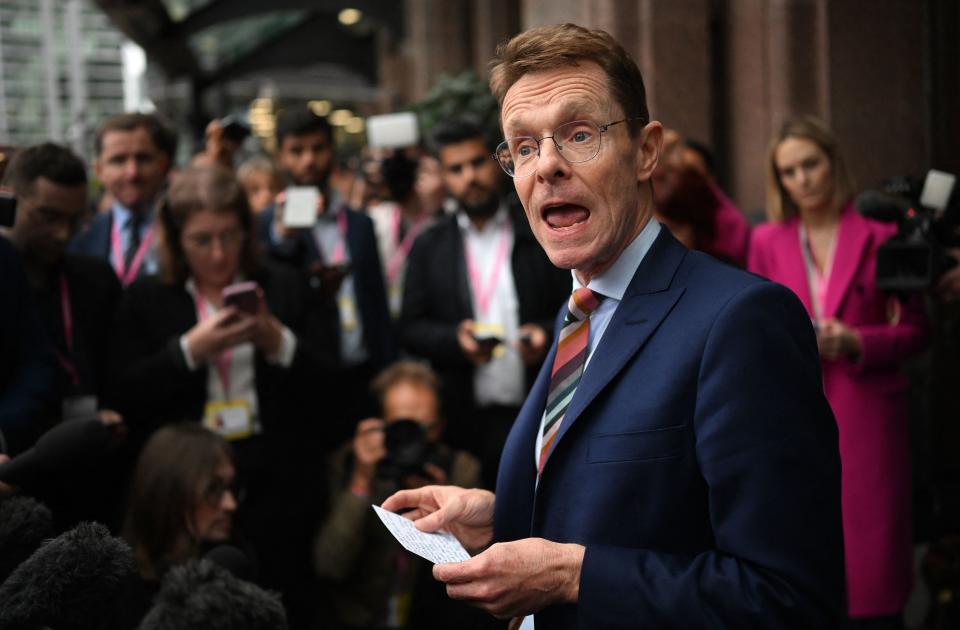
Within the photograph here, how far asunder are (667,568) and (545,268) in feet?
10.7

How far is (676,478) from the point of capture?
6.39ft

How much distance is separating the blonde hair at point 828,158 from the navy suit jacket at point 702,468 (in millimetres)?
2679

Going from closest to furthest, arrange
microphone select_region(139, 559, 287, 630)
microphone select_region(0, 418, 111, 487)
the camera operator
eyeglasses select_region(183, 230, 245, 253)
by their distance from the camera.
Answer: microphone select_region(139, 559, 287, 630), microphone select_region(0, 418, 111, 487), eyeglasses select_region(183, 230, 245, 253), the camera operator

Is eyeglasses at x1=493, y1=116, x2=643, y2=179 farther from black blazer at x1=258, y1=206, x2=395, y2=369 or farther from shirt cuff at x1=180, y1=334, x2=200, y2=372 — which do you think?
black blazer at x1=258, y1=206, x2=395, y2=369

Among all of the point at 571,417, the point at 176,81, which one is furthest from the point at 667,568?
the point at 176,81

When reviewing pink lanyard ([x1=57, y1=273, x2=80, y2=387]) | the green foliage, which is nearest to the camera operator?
pink lanyard ([x1=57, y1=273, x2=80, y2=387])

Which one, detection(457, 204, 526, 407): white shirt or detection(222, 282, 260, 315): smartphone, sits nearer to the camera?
detection(222, 282, 260, 315): smartphone

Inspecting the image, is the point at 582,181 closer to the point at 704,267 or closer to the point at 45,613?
the point at 704,267

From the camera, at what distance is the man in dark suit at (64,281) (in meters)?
3.99

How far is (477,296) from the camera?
529cm

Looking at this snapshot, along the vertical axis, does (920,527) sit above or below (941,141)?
below

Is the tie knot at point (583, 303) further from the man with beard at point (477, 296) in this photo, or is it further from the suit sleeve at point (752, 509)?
the man with beard at point (477, 296)

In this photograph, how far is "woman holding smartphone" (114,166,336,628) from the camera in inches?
169

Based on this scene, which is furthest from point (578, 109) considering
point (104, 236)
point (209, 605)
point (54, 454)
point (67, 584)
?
point (104, 236)
